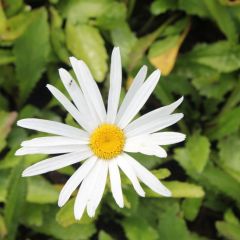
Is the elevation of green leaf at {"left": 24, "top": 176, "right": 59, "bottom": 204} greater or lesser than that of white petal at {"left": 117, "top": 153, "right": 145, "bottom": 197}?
lesser

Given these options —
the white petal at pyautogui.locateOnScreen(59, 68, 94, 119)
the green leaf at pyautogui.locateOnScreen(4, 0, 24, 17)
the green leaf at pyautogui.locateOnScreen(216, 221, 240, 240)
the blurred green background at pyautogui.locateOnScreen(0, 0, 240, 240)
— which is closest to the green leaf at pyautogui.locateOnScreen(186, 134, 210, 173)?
the blurred green background at pyautogui.locateOnScreen(0, 0, 240, 240)

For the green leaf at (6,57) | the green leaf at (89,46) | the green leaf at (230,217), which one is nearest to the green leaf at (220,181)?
the green leaf at (230,217)

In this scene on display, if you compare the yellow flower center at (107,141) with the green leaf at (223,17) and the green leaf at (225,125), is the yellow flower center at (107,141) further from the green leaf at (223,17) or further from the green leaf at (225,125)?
the green leaf at (223,17)

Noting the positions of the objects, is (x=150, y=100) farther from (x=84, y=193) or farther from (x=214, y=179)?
(x=84, y=193)

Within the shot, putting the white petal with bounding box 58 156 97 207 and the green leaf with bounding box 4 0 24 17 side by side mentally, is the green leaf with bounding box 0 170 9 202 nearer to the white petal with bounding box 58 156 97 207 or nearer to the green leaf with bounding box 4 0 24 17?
the white petal with bounding box 58 156 97 207

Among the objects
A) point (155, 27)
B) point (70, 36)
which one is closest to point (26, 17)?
point (70, 36)

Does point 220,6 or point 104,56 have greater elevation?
point 220,6

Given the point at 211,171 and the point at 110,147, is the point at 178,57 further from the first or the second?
the point at 110,147
